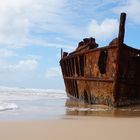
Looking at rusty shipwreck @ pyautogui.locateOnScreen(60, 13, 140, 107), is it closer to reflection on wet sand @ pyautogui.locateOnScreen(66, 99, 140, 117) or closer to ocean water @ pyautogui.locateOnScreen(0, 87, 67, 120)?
reflection on wet sand @ pyautogui.locateOnScreen(66, 99, 140, 117)

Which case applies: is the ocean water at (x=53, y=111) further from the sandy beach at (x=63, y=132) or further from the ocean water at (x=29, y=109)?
the sandy beach at (x=63, y=132)

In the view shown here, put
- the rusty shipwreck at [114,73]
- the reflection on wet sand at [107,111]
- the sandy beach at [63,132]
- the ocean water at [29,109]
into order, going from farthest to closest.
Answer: the rusty shipwreck at [114,73] → the reflection on wet sand at [107,111] → the ocean water at [29,109] → the sandy beach at [63,132]

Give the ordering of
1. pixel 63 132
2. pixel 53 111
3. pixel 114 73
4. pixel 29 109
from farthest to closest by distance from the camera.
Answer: pixel 114 73 < pixel 29 109 < pixel 53 111 < pixel 63 132

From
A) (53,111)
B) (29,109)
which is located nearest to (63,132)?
(53,111)

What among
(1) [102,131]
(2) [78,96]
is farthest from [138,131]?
(2) [78,96]

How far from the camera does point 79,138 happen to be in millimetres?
4207

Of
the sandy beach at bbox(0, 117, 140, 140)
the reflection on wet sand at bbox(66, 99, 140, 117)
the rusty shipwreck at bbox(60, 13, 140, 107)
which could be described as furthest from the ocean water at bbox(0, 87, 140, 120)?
the sandy beach at bbox(0, 117, 140, 140)

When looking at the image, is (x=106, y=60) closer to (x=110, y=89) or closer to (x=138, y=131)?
(x=110, y=89)

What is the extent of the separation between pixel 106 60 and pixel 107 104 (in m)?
1.34

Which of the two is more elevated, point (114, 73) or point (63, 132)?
point (114, 73)

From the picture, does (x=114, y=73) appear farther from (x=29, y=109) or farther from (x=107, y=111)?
(x=29, y=109)

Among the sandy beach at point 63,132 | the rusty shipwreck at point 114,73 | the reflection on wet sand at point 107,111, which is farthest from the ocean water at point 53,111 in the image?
the sandy beach at point 63,132

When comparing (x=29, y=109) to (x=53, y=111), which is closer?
(x=53, y=111)

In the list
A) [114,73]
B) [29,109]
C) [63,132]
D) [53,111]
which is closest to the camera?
[63,132]
